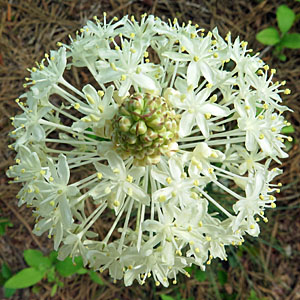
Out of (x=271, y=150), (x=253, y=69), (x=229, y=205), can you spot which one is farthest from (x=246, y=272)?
(x=253, y=69)

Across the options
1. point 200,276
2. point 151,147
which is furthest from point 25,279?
point 151,147

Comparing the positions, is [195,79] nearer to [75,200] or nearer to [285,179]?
[75,200]

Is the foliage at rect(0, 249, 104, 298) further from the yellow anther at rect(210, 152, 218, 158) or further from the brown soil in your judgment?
the yellow anther at rect(210, 152, 218, 158)

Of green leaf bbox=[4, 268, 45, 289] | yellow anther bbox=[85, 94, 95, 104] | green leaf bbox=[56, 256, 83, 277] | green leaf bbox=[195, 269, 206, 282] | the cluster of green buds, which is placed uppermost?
yellow anther bbox=[85, 94, 95, 104]

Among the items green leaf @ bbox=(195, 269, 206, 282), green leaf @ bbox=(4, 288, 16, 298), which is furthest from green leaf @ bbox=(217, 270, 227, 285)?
green leaf @ bbox=(4, 288, 16, 298)

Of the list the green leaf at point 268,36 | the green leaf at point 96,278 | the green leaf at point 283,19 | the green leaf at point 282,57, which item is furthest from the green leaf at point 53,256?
the green leaf at point 283,19

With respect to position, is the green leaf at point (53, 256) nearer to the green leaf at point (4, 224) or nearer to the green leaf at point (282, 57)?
the green leaf at point (4, 224)

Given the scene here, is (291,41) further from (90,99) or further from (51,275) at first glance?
(51,275)
